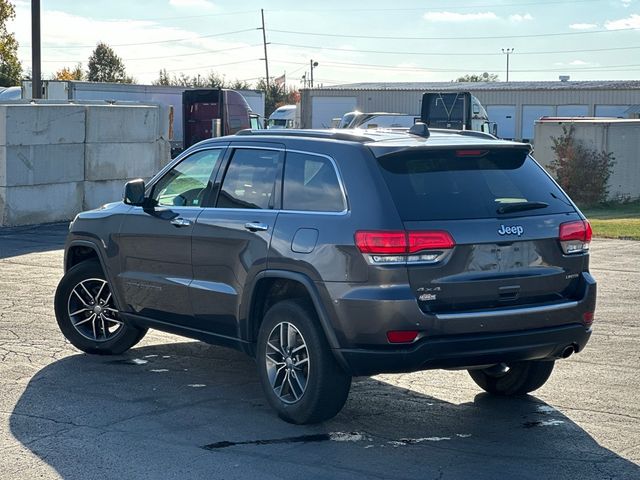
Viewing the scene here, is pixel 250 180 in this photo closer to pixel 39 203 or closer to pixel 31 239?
pixel 31 239

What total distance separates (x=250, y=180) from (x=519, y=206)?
1.90m

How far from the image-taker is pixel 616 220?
72.3 feet

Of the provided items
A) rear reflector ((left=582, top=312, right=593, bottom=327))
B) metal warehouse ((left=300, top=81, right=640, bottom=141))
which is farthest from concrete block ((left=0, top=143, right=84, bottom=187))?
metal warehouse ((left=300, top=81, right=640, bottom=141))

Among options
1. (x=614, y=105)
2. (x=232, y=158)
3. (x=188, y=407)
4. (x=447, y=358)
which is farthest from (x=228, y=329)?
(x=614, y=105)

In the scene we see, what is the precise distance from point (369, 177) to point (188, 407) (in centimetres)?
208

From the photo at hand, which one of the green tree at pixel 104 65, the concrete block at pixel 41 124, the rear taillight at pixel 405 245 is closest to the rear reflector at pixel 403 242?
the rear taillight at pixel 405 245

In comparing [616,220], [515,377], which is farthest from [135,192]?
[616,220]

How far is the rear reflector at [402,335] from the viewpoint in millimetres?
6191

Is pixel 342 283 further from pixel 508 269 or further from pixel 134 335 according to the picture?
pixel 134 335

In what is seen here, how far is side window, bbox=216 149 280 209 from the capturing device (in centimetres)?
727

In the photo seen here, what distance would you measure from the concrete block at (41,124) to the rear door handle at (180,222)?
11444 millimetres

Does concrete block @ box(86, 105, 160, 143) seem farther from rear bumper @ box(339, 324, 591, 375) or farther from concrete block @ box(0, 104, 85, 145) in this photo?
rear bumper @ box(339, 324, 591, 375)

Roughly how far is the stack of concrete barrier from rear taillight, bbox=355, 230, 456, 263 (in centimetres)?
1348

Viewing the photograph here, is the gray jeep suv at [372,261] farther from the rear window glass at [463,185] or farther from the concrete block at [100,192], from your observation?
the concrete block at [100,192]
